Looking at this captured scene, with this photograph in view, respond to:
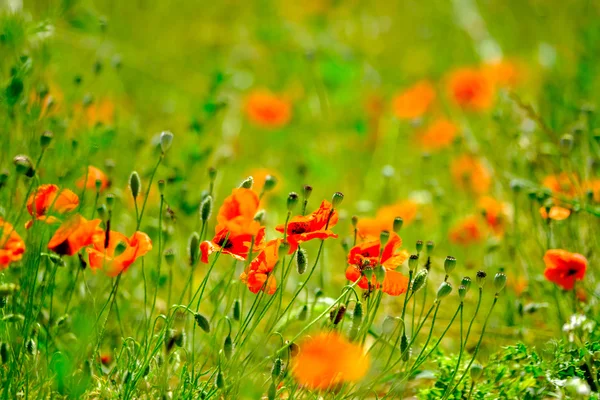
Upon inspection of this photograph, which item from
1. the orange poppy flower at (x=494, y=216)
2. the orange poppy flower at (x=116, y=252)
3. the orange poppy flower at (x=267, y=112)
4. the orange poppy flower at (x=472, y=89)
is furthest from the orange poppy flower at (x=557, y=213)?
the orange poppy flower at (x=267, y=112)

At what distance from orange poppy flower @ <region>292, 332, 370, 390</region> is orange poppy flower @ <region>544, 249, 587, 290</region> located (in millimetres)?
450

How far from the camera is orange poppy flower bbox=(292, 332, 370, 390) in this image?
4.04 feet

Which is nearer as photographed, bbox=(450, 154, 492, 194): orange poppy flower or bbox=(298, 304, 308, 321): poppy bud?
bbox=(298, 304, 308, 321): poppy bud

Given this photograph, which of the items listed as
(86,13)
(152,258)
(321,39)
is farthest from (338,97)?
(152,258)

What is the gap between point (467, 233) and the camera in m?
2.23

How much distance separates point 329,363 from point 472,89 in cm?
201

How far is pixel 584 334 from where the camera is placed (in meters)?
1.58

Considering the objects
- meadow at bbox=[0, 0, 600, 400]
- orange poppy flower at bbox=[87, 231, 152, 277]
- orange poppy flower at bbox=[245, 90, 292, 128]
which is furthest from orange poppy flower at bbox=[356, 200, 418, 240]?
orange poppy flower at bbox=[245, 90, 292, 128]

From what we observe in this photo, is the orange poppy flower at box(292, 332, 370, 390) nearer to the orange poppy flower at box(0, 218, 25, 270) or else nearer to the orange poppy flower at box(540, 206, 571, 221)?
the orange poppy flower at box(0, 218, 25, 270)

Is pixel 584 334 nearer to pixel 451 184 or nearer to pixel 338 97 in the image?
pixel 451 184

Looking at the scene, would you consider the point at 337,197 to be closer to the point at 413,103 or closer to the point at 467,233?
the point at 467,233

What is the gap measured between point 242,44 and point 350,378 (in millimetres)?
3259

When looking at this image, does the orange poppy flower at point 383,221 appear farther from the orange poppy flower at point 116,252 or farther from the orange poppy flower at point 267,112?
the orange poppy flower at point 267,112

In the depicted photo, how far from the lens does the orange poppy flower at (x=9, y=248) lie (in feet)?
4.10
